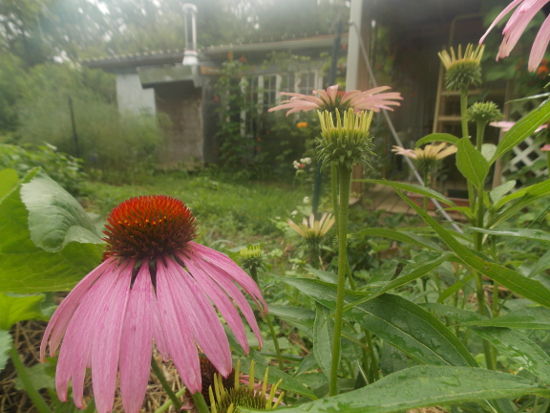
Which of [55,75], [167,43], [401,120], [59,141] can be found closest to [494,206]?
[401,120]

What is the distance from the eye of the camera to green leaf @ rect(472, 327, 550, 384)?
249mm

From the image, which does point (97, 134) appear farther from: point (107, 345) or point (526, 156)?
point (107, 345)

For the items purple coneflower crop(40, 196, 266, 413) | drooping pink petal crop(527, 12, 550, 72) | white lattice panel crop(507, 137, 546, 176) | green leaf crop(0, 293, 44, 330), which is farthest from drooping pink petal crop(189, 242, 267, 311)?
white lattice panel crop(507, 137, 546, 176)

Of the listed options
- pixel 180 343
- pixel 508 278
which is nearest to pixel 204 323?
pixel 180 343

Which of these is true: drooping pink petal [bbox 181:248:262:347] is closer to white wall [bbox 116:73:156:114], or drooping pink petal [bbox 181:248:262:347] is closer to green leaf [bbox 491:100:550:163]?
green leaf [bbox 491:100:550:163]

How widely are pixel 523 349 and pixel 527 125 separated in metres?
0.19

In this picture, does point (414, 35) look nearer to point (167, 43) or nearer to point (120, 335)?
point (120, 335)

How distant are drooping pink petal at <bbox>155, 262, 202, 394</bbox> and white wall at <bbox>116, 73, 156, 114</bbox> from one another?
694 centimetres

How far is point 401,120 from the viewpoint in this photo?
338 cm

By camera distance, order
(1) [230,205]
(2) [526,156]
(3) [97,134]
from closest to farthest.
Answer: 1. (2) [526,156]
2. (1) [230,205]
3. (3) [97,134]

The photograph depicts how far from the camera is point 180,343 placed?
26cm

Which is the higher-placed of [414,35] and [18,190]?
[414,35]

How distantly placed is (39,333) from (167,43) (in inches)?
612

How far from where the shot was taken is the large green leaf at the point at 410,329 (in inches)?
11.0
